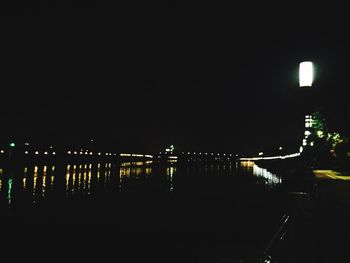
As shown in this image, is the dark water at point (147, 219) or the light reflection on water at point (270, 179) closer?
the dark water at point (147, 219)

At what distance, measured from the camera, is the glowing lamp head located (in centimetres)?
2003

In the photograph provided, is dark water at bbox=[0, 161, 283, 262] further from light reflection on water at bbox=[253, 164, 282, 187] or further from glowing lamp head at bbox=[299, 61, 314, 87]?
light reflection on water at bbox=[253, 164, 282, 187]

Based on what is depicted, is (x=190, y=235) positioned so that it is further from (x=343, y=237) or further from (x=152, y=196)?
(x=152, y=196)

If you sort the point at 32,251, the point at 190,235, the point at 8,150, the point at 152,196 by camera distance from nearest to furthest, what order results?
the point at 32,251 < the point at 190,235 < the point at 152,196 < the point at 8,150

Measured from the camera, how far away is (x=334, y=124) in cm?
2366

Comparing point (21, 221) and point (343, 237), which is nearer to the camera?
point (343, 237)

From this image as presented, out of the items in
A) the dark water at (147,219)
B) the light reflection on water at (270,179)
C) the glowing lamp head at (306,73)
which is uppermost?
the glowing lamp head at (306,73)

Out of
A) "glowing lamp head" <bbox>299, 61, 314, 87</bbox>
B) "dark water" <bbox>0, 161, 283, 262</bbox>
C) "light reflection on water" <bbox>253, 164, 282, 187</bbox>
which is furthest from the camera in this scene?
"light reflection on water" <bbox>253, 164, 282, 187</bbox>

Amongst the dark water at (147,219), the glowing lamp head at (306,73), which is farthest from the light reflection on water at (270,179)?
the glowing lamp head at (306,73)

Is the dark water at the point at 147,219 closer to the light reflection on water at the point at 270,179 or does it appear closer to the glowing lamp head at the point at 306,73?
the glowing lamp head at the point at 306,73

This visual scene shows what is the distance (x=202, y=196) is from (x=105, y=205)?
6.68 m

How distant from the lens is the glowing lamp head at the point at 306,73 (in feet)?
65.7

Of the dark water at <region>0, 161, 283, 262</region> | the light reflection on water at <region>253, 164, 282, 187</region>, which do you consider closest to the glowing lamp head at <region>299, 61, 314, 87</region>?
the dark water at <region>0, 161, 283, 262</region>

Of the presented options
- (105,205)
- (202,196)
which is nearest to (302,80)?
(202,196)
